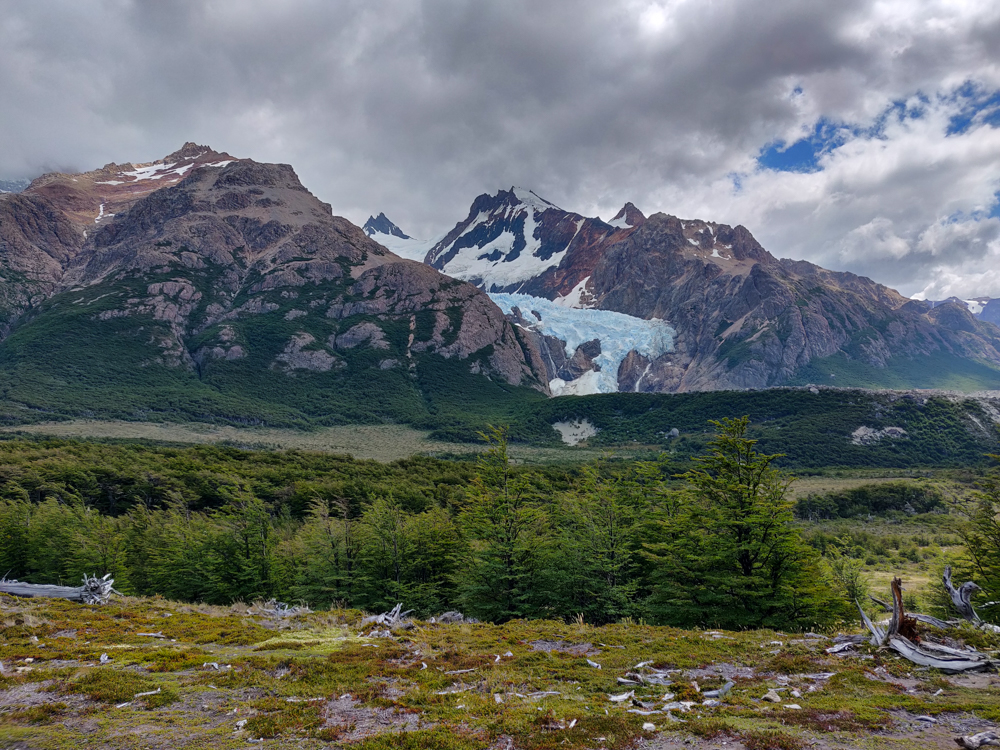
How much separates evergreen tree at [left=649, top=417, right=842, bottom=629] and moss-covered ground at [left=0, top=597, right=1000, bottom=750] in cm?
302

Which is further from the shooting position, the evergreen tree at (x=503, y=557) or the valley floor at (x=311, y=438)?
the valley floor at (x=311, y=438)

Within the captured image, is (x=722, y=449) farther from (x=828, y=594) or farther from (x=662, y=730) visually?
(x=662, y=730)

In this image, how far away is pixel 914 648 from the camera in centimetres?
1282

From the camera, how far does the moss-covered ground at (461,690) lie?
9.57m

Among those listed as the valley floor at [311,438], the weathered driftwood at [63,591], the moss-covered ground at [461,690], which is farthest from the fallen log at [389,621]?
the valley floor at [311,438]

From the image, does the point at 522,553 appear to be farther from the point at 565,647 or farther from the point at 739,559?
the point at 739,559

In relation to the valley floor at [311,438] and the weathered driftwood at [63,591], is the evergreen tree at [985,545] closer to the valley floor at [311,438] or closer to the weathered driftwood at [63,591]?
the weathered driftwood at [63,591]

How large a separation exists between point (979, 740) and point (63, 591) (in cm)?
3445

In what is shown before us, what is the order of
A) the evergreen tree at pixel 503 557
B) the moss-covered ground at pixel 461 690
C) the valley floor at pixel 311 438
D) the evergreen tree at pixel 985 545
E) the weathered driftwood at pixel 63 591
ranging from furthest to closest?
1. the valley floor at pixel 311 438
2. the evergreen tree at pixel 503 557
3. the weathered driftwood at pixel 63 591
4. the evergreen tree at pixel 985 545
5. the moss-covered ground at pixel 461 690

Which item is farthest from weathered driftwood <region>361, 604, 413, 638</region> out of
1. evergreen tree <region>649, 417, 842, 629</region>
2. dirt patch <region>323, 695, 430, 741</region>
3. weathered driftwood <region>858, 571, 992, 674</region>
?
weathered driftwood <region>858, 571, 992, 674</region>

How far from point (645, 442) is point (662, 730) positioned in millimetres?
173669

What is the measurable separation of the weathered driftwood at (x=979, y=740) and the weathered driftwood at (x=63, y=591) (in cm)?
3213

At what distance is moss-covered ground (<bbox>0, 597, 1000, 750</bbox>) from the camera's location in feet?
31.4

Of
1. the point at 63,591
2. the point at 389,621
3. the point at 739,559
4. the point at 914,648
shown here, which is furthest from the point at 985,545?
the point at 63,591
